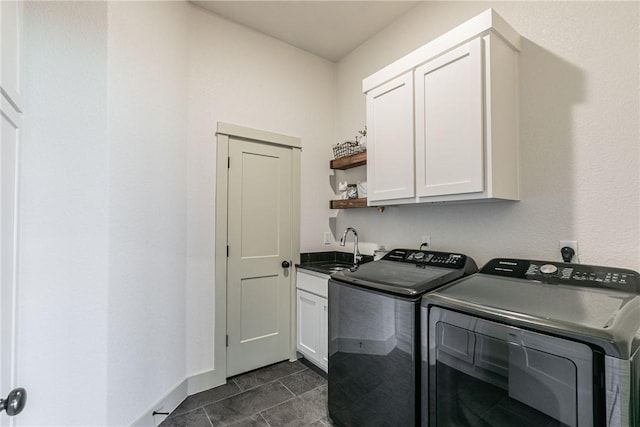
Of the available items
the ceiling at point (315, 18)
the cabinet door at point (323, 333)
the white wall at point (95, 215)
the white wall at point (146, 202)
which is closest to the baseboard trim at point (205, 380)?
the white wall at point (146, 202)

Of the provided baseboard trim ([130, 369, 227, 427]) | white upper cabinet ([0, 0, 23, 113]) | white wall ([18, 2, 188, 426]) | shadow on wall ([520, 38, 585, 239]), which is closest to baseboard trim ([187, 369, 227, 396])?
baseboard trim ([130, 369, 227, 427])

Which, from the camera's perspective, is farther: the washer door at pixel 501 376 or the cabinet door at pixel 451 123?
the cabinet door at pixel 451 123

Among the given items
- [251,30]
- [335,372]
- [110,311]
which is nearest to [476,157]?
[335,372]

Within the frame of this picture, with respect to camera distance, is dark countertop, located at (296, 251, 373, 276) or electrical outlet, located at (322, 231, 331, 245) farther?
electrical outlet, located at (322, 231, 331, 245)

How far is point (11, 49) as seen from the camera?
1048 mm

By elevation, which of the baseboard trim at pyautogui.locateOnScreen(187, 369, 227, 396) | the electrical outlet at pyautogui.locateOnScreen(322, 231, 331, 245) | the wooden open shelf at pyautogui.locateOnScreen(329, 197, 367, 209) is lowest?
the baseboard trim at pyautogui.locateOnScreen(187, 369, 227, 396)

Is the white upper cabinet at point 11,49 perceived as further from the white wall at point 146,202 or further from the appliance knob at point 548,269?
the appliance knob at point 548,269

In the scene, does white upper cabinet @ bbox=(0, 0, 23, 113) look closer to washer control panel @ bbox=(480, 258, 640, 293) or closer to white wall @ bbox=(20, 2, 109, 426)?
white wall @ bbox=(20, 2, 109, 426)

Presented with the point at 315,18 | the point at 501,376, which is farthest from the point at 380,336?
the point at 315,18

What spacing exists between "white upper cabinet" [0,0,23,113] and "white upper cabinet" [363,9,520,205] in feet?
6.11

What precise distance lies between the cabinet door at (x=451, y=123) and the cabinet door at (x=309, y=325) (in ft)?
4.43

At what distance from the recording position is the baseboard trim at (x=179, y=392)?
1.73 meters

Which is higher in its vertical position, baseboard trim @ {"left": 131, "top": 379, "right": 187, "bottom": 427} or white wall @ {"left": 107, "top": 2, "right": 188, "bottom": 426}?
white wall @ {"left": 107, "top": 2, "right": 188, "bottom": 426}

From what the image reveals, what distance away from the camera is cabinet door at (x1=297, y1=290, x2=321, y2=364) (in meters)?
2.42
